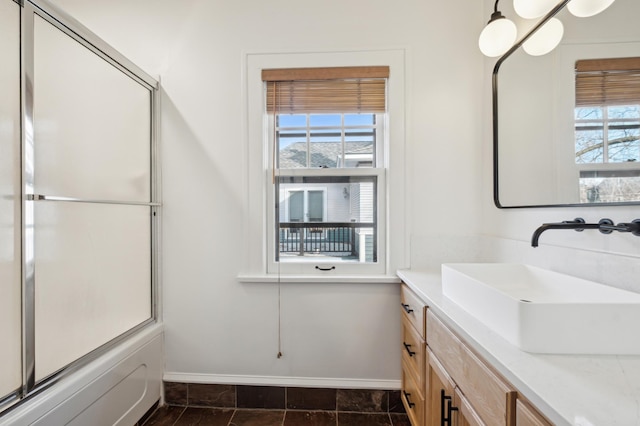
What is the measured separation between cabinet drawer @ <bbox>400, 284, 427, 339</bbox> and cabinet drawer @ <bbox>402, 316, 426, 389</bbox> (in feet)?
0.12

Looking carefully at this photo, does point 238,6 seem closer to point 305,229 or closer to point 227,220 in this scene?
point 227,220

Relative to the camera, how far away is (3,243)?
0.94 m

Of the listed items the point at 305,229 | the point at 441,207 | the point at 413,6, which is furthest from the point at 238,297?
the point at 413,6

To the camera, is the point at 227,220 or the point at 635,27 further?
the point at 227,220

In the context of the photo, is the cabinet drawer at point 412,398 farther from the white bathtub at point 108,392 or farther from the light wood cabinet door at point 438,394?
the white bathtub at point 108,392

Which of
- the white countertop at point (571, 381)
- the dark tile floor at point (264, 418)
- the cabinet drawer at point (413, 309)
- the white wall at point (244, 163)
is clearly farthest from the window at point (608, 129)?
the dark tile floor at point (264, 418)

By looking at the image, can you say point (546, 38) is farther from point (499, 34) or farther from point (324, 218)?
point (324, 218)

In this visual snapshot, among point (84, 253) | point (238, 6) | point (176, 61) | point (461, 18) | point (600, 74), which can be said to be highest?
point (238, 6)

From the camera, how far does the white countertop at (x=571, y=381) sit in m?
0.47

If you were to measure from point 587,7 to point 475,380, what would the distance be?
4.31ft

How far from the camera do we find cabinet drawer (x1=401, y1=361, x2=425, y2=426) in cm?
125

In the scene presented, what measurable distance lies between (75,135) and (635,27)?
2.10m

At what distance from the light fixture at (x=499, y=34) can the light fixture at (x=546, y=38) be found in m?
0.08

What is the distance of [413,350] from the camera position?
1.38 meters
